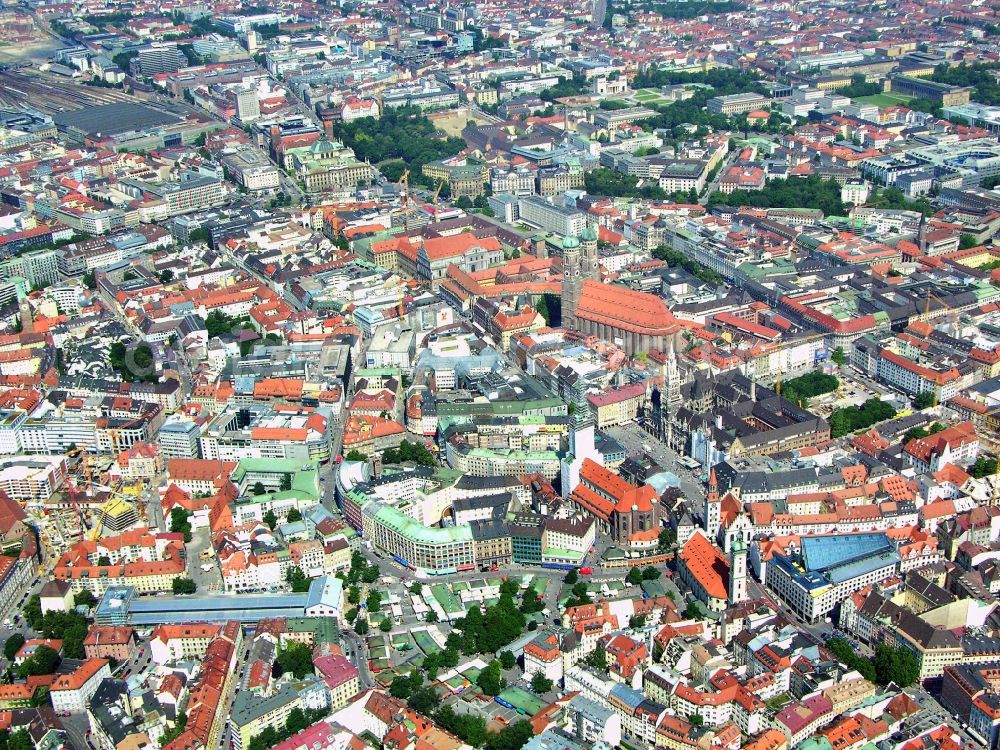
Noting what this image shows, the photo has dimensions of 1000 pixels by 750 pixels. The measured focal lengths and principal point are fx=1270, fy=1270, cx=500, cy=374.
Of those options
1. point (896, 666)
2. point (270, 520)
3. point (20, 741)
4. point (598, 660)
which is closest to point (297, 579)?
point (270, 520)

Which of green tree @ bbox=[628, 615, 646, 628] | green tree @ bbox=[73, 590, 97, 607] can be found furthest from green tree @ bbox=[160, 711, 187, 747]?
green tree @ bbox=[628, 615, 646, 628]

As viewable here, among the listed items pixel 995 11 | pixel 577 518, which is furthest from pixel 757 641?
pixel 995 11

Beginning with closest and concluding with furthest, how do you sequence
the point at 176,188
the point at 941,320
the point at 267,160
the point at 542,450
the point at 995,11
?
the point at 542,450, the point at 941,320, the point at 176,188, the point at 267,160, the point at 995,11

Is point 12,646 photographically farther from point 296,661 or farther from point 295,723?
point 295,723

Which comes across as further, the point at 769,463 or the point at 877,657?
the point at 769,463

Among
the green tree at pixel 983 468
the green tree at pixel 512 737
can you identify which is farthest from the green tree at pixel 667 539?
the green tree at pixel 983 468

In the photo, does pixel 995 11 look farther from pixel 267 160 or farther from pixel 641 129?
pixel 267 160

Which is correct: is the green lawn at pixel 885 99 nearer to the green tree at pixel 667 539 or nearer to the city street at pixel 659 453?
the city street at pixel 659 453
